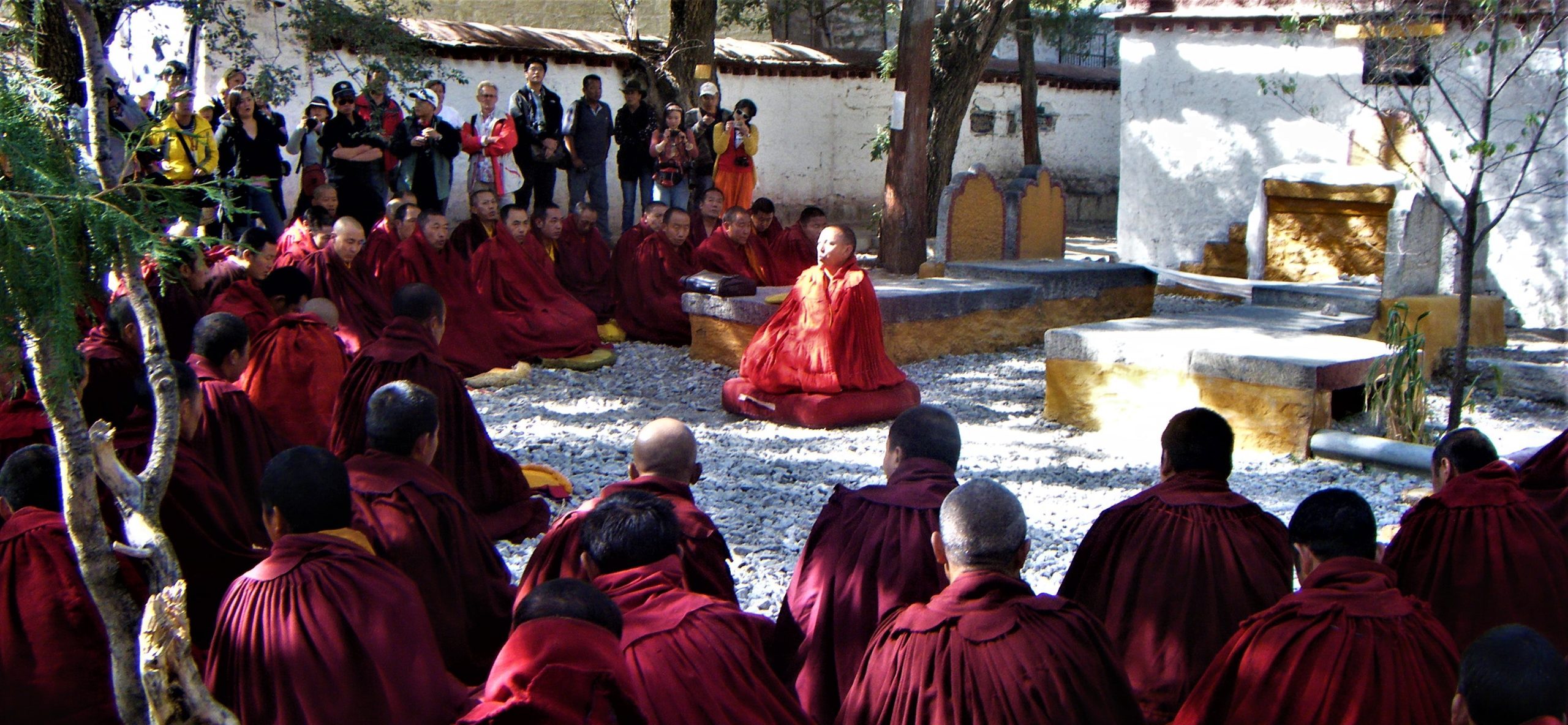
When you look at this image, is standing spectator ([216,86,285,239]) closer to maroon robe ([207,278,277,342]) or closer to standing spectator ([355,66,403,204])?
standing spectator ([355,66,403,204])

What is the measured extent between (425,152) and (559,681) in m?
8.50

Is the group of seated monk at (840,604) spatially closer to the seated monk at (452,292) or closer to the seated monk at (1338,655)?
the seated monk at (1338,655)

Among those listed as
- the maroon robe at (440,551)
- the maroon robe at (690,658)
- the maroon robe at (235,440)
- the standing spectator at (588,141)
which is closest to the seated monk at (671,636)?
the maroon robe at (690,658)

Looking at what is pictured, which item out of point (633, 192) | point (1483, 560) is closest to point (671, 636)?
point (1483, 560)

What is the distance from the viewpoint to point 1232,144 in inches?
499

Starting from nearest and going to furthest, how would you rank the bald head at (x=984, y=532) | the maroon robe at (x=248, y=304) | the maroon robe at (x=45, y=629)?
the bald head at (x=984, y=532), the maroon robe at (x=45, y=629), the maroon robe at (x=248, y=304)

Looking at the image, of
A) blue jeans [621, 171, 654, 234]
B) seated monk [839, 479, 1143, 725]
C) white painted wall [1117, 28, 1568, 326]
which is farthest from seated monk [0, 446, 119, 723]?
white painted wall [1117, 28, 1568, 326]

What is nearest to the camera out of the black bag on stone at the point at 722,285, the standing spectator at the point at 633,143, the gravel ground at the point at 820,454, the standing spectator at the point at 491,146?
the gravel ground at the point at 820,454

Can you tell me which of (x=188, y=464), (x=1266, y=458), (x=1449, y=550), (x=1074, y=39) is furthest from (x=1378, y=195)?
(x=1074, y=39)

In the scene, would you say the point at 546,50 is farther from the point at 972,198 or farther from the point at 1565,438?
the point at 1565,438

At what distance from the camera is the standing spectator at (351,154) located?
9.93m

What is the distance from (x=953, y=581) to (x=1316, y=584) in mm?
848

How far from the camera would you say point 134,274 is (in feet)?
8.29

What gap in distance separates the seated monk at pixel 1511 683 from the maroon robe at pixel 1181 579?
1113 millimetres
